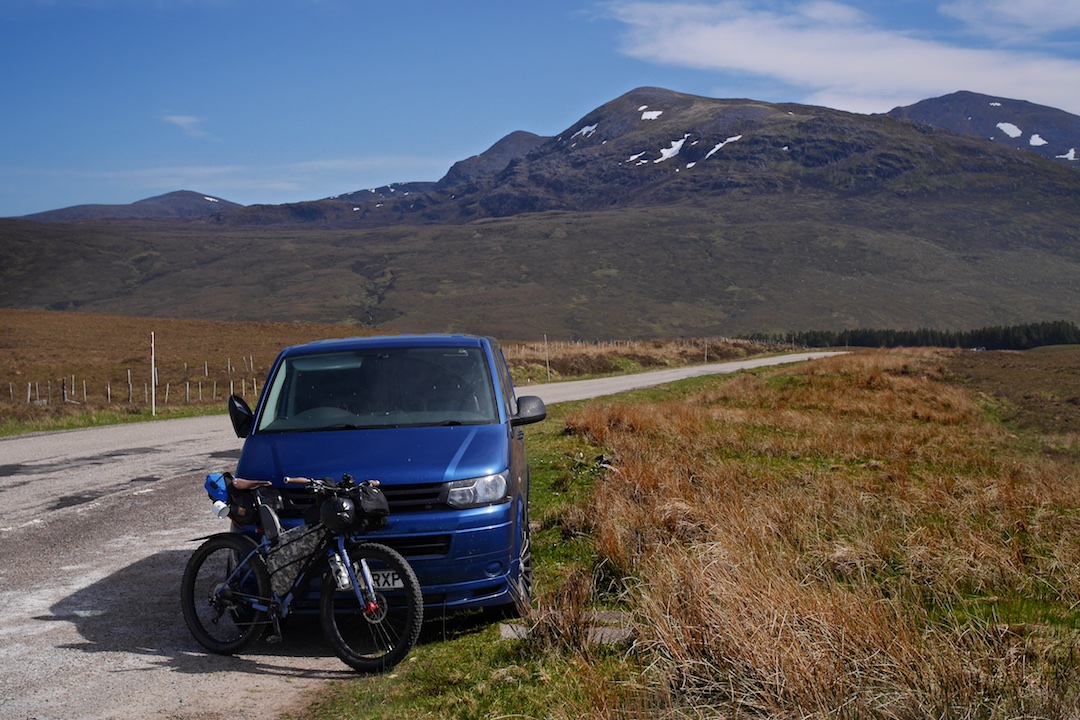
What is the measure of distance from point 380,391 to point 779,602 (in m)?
3.59

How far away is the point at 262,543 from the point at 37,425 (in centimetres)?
1832

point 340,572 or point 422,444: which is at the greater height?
point 422,444

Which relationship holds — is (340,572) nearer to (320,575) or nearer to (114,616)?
(320,575)

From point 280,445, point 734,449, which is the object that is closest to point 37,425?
point 734,449

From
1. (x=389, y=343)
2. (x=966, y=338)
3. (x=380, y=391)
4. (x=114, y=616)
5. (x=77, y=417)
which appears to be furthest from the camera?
(x=966, y=338)

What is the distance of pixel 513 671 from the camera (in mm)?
5379

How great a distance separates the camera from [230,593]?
610 cm

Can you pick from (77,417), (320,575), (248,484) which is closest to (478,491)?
(320,575)

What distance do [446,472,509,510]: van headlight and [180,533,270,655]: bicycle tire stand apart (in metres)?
1.23

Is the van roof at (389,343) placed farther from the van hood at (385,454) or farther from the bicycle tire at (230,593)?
the bicycle tire at (230,593)

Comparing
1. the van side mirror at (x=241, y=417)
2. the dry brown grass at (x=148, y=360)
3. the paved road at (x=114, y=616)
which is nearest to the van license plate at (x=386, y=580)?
the paved road at (x=114, y=616)

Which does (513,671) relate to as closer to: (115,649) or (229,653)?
(229,653)

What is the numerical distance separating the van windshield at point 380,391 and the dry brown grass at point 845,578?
160cm

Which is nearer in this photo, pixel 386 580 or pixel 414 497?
pixel 386 580
